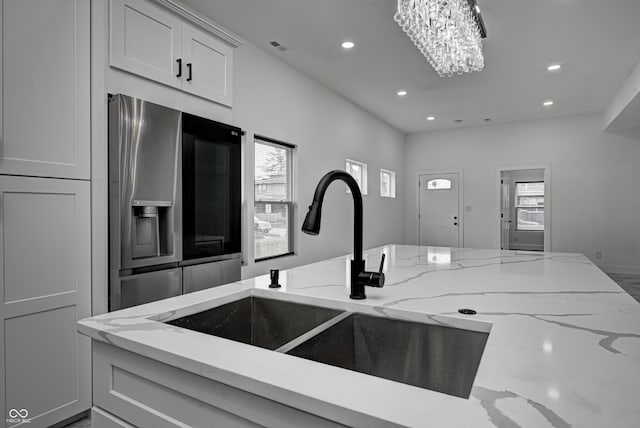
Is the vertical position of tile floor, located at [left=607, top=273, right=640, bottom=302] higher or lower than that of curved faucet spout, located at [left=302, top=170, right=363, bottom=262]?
lower

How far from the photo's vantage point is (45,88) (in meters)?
1.79

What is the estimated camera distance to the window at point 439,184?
778 centimetres

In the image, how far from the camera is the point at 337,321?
39.7 inches

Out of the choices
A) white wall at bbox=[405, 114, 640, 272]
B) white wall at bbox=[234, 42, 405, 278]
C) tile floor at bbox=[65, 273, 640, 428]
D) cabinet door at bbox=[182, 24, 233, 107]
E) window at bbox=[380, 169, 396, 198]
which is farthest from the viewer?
window at bbox=[380, 169, 396, 198]

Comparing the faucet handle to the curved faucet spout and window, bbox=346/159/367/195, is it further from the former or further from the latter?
window, bbox=346/159/367/195

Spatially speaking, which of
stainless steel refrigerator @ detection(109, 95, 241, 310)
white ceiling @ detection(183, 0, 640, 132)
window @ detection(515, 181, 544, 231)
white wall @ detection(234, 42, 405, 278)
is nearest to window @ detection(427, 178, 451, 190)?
white wall @ detection(234, 42, 405, 278)

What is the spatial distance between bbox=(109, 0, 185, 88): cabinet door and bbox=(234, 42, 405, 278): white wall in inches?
41.5

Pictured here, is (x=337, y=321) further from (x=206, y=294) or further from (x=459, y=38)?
(x=459, y=38)

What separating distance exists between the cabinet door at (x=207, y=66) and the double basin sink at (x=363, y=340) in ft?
6.05

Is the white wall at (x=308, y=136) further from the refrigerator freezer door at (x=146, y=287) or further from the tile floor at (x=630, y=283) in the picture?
the tile floor at (x=630, y=283)

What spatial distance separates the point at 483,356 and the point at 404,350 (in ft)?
1.03

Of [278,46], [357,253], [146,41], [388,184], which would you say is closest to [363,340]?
[357,253]

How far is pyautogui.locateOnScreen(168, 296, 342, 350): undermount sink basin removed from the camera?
44.1 inches

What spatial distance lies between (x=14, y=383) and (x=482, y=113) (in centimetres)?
682
